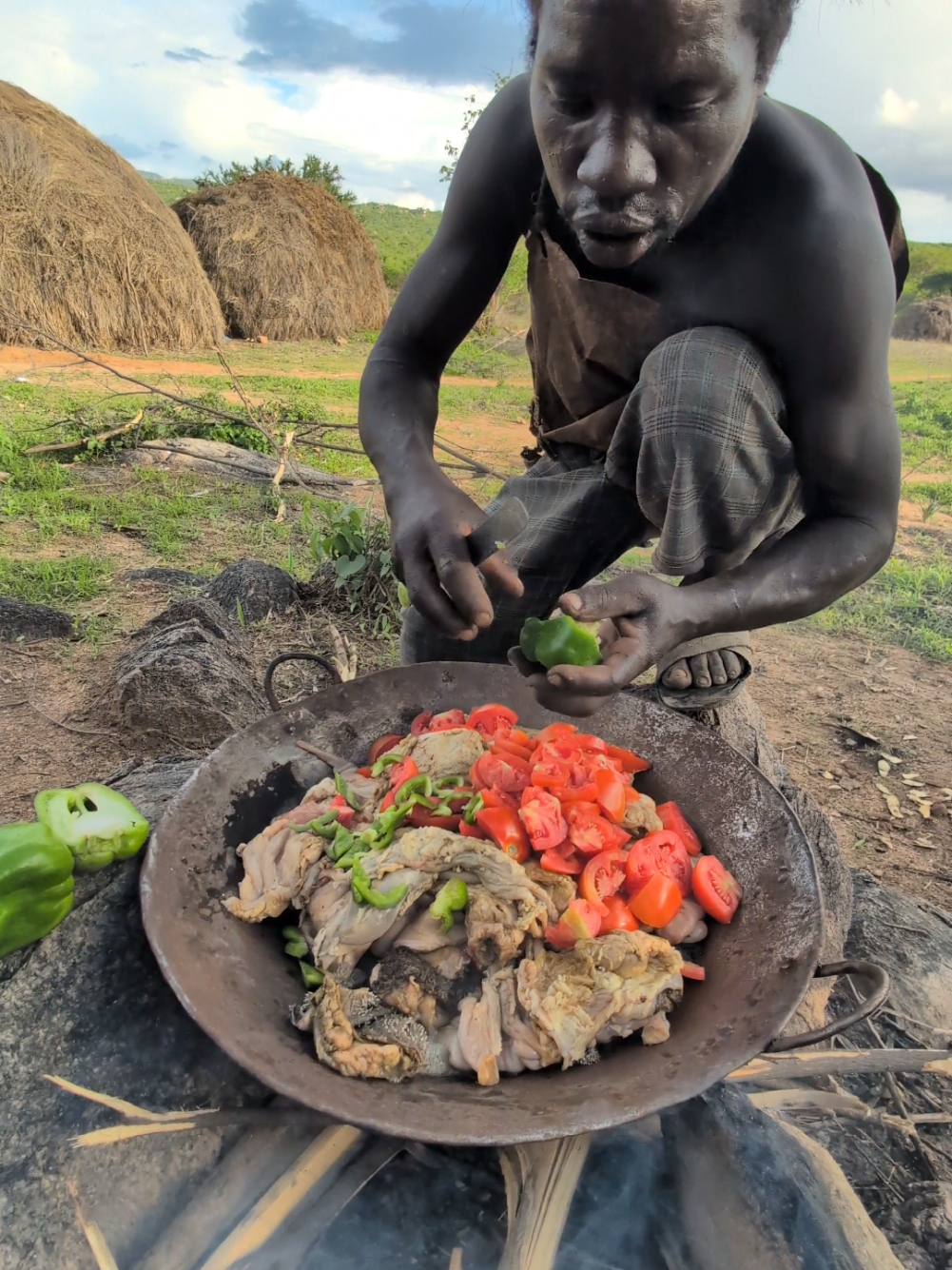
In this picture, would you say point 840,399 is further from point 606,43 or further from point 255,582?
point 255,582

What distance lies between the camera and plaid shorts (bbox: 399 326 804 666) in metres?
2.15

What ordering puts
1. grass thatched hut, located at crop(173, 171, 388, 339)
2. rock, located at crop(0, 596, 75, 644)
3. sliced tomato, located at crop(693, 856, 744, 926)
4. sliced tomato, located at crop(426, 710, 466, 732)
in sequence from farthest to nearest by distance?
grass thatched hut, located at crop(173, 171, 388, 339) → rock, located at crop(0, 596, 75, 644) → sliced tomato, located at crop(426, 710, 466, 732) → sliced tomato, located at crop(693, 856, 744, 926)

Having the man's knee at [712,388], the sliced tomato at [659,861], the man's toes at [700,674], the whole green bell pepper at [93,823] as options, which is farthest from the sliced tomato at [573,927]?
the man's toes at [700,674]

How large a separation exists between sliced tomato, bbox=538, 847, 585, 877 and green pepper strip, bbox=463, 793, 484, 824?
0.17m

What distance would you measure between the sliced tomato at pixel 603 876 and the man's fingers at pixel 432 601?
56cm

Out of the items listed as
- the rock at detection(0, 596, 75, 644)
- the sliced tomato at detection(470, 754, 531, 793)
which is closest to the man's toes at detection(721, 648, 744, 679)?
the sliced tomato at detection(470, 754, 531, 793)

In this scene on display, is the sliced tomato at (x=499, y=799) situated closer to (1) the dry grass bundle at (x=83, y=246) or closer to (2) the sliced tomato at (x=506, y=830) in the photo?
(2) the sliced tomato at (x=506, y=830)

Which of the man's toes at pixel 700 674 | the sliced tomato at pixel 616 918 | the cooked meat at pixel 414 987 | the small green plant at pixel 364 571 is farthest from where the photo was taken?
the small green plant at pixel 364 571

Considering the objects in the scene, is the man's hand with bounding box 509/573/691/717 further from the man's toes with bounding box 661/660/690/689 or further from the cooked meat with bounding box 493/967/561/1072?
the man's toes with bounding box 661/660/690/689

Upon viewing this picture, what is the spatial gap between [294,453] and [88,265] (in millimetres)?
7755

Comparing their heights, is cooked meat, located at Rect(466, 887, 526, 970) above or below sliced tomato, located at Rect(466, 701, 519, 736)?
below

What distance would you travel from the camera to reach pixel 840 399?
2.05 m

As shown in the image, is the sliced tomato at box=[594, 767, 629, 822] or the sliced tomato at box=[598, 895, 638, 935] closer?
the sliced tomato at box=[598, 895, 638, 935]

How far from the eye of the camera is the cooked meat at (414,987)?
1604 millimetres
